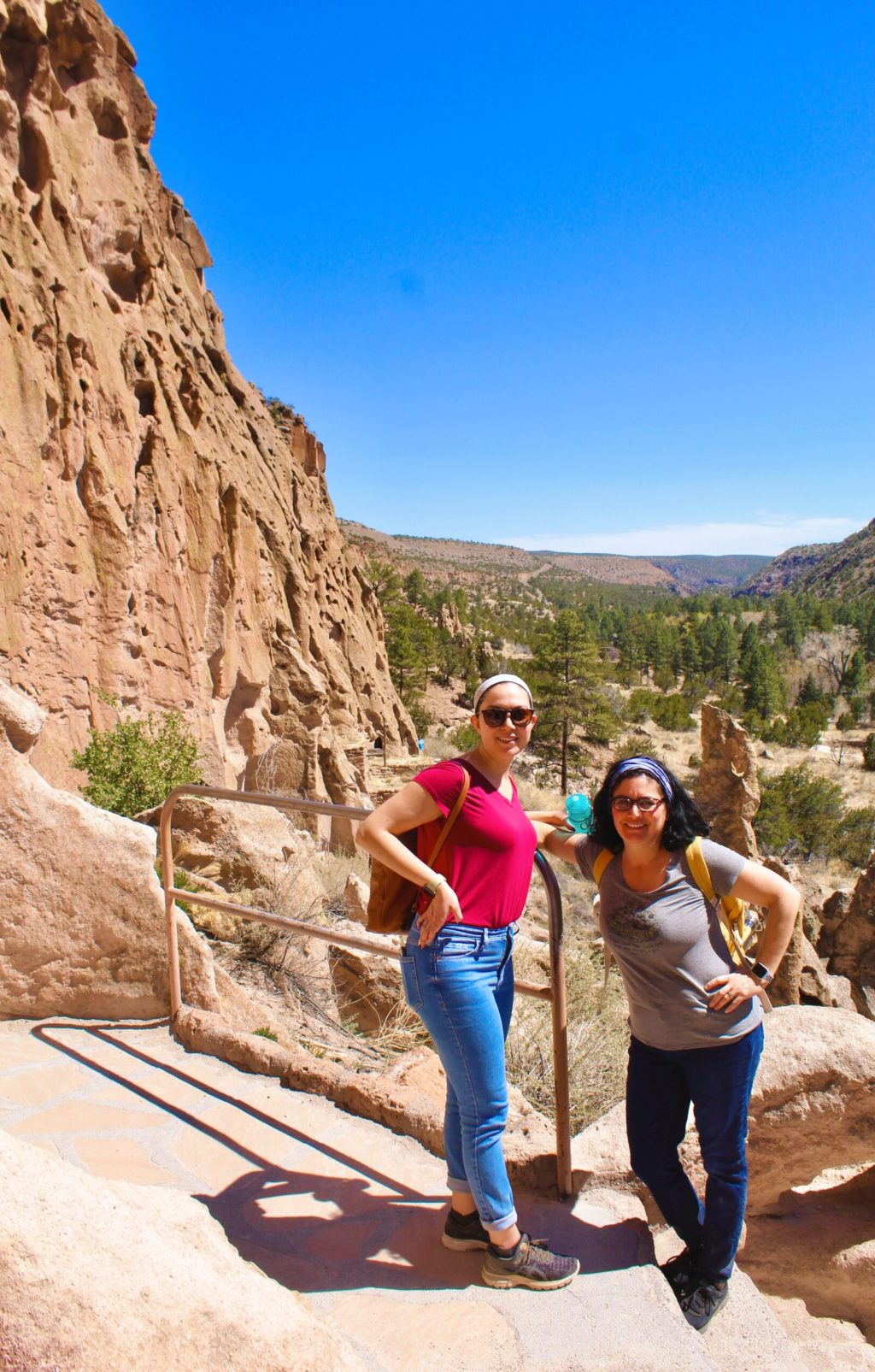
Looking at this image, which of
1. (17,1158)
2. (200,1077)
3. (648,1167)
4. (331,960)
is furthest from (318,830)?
(17,1158)

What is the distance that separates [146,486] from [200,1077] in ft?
34.8

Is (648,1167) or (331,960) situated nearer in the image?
(648,1167)

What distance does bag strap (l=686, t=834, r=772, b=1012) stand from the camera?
2523mm

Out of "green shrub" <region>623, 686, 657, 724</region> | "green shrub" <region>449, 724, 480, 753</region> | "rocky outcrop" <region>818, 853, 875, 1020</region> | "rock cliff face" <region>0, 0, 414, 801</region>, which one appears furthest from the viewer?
"green shrub" <region>623, 686, 657, 724</region>

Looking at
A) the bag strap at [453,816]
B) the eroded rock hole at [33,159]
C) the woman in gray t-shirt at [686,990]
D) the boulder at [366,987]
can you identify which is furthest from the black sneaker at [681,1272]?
the eroded rock hole at [33,159]

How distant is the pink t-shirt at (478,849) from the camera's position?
2291mm

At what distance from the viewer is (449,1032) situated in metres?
2.26

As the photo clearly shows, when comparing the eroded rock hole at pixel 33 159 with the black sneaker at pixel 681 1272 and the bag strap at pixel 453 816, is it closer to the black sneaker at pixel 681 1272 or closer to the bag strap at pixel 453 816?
the bag strap at pixel 453 816

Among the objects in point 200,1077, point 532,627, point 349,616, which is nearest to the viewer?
point 200,1077

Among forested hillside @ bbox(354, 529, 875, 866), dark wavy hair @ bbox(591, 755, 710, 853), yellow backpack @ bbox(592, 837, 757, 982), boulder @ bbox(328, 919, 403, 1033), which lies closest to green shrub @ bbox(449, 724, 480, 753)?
forested hillside @ bbox(354, 529, 875, 866)

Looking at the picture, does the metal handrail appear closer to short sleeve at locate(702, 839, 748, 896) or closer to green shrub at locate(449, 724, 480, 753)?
short sleeve at locate(702, 839, 748, 896)

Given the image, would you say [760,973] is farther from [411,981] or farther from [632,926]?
[411,981]

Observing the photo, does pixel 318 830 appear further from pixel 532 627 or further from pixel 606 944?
pixel 532 627

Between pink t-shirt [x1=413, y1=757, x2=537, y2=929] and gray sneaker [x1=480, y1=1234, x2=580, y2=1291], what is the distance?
3.03 ft
